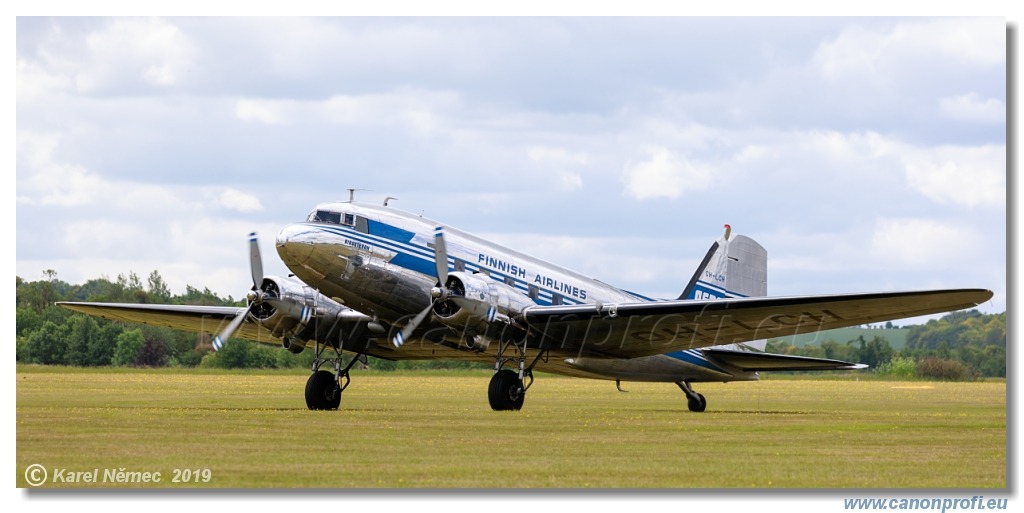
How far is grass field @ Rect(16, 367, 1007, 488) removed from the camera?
48.6ft

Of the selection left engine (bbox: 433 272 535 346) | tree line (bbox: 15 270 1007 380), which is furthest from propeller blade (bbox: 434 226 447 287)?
tree line (bbox: 15 270 1007 380)

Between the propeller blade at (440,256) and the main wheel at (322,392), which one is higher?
the propeller blade at (440,256)

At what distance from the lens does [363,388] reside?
42031mm

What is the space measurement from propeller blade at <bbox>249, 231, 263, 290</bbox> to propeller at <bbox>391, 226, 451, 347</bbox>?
9.66ft

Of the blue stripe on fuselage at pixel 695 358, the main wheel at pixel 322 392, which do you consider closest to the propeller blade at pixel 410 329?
the main wheel at pixel 322 392

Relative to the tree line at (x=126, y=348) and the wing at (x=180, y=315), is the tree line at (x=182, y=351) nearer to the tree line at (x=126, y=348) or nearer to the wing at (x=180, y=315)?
the tree line at (x=126, y=348)

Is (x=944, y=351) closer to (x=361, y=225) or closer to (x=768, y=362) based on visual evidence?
(x=768, y=362)

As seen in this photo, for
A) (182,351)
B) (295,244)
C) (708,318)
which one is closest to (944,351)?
(182,351)

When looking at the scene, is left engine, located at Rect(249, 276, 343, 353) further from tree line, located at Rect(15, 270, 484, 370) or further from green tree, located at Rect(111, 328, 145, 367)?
green tree, located at Rect(111, 328, 145, 367)

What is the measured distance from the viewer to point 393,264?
25.8 metres

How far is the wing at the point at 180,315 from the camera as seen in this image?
31047 mm

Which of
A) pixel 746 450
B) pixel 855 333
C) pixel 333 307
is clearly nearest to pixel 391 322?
pixel 333 307
